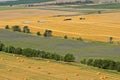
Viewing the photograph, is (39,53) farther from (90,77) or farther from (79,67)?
(90,77)

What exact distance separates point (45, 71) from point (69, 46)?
24.5 metres

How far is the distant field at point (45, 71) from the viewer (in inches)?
1429

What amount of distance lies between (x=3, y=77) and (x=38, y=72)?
4.05 metres

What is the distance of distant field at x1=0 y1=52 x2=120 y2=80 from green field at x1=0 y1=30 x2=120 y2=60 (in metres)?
9.17

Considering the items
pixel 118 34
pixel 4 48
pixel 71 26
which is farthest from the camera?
pixel 71 26

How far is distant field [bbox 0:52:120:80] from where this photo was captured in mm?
36287

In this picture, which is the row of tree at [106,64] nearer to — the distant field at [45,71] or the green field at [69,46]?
the distant field at [45,71]

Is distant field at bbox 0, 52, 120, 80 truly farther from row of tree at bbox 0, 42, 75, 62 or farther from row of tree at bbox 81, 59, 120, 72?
row of tree at bbox 0, 42, 75, 62

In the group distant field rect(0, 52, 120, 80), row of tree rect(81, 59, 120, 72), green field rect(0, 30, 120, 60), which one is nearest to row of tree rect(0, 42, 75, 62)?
distant field rect(0, 52, 120, 80)

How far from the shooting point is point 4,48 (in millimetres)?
56594

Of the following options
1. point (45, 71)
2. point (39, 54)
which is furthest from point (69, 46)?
point (45, 71)

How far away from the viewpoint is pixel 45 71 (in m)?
39.7

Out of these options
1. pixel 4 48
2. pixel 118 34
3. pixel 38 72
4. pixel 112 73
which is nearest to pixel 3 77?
pixel 38 72

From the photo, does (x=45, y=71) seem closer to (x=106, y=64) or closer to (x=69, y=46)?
(x=106, y=64)
